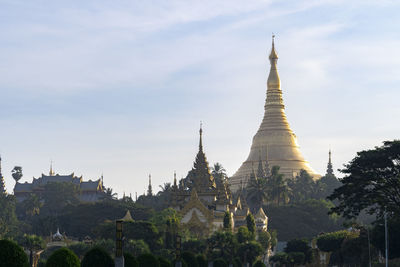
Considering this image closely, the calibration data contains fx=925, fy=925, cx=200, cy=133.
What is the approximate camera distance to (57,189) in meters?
187

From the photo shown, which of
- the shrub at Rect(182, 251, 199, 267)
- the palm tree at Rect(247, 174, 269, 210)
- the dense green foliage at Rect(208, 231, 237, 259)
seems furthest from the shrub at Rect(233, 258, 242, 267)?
A: the palm tree at Rect(247, 174, 269, 210)

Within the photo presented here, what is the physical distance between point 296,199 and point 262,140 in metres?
18.5

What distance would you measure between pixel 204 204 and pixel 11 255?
98.1 m

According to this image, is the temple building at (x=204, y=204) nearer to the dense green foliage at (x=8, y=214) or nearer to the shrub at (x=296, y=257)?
the shrub at (x=296, y=257)

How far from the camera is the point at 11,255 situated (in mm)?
42719

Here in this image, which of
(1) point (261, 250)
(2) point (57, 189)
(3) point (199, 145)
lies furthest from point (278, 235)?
(2) point (57, 189)

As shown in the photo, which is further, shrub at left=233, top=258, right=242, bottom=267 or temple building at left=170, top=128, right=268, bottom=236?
temple building at left=170, top=128, right=268, bottom=236

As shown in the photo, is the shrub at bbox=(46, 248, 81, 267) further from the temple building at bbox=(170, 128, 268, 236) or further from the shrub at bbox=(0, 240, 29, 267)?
the temple building at bbox=(170, 128, 268, 236)

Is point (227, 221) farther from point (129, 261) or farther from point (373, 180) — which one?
point (129, 261)

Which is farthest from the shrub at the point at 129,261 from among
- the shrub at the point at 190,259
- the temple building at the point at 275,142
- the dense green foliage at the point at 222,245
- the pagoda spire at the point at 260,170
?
the temple building at the point at 275,142

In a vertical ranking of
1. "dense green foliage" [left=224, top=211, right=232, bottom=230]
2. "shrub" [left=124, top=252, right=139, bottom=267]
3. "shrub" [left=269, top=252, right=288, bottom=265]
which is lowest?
"shrub" [left=124, top=252, right=139, bottom=267]

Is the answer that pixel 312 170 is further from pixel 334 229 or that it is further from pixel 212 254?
pixel 212 254

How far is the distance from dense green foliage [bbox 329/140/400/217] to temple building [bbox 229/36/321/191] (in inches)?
3924

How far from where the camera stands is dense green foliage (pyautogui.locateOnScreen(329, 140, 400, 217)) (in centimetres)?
7856
